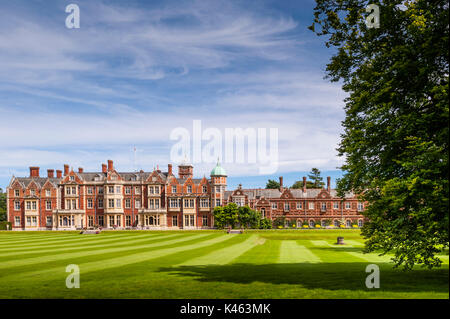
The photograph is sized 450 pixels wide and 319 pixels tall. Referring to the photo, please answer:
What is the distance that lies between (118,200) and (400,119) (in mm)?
69603

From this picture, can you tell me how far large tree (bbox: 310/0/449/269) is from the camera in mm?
11484

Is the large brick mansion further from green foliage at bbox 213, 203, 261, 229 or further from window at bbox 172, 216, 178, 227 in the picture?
green foliage at bbox 213, 203, 261, 229

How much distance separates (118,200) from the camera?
76625 mm

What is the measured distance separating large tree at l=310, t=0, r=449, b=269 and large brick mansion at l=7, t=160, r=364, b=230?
61171 millimetres

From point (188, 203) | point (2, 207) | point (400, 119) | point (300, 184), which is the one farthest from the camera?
point (300, 184)

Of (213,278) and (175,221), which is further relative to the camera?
(175,221)

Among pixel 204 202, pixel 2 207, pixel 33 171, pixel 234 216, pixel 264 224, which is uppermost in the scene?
pixel 33 171

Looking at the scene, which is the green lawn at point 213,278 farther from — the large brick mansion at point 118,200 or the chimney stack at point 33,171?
the chimney stack at point 33,171

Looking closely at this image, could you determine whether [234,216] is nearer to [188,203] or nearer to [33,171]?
[188,203]

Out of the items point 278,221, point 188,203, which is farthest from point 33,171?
point 278,221

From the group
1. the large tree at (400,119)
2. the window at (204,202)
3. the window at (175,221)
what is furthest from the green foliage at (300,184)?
the large tree at (400,119)

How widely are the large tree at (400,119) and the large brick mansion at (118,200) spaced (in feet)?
201

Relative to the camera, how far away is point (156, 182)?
77.1 meters
